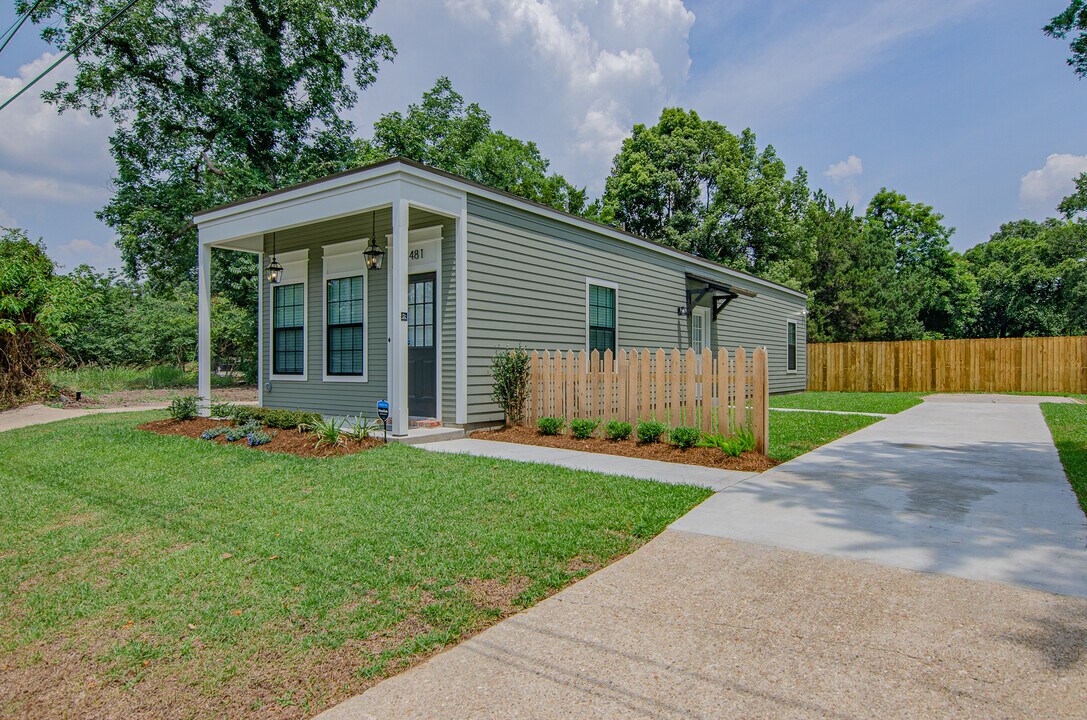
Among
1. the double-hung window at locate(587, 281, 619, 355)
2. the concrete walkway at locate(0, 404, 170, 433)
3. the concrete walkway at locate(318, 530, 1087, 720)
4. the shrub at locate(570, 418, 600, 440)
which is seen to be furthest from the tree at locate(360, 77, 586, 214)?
the concrete walkway at locate(318, 530, 1087, 720)

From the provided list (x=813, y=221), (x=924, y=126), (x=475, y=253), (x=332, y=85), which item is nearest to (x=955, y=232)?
(x=813, y=221)

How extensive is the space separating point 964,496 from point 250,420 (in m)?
7.73

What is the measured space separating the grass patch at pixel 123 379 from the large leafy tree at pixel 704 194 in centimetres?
1813

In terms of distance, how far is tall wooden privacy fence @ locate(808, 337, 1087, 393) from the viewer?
1756cm

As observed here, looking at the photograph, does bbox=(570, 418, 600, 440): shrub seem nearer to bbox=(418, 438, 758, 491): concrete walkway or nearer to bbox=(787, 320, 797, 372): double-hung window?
bbox=(418, 438, 758, 491): concrete walkway

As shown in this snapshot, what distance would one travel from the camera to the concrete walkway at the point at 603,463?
5.25 meters

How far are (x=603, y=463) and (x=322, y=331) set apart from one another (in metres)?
6.01

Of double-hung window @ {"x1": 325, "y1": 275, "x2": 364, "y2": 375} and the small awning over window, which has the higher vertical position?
the small awning over window

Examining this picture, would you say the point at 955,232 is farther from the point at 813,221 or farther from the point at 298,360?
the point at 298,360

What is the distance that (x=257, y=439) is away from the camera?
6773mm

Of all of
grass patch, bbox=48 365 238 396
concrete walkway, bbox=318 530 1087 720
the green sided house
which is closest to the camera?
concrete walkway, bbox=318 530 1087 720

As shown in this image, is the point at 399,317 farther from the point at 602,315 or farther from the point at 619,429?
the point at 602,315

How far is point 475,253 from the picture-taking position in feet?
26.2

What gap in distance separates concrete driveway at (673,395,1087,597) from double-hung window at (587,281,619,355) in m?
4.29
